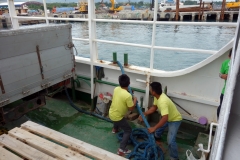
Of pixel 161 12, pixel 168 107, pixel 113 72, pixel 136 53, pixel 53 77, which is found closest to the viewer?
pixel 168 107

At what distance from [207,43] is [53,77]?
1253 cm

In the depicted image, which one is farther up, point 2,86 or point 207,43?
point 2,86

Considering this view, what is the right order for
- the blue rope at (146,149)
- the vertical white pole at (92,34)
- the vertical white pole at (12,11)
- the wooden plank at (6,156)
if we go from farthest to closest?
the vertical white pole at (12,11) < the vertical white pole at (92,34) < the blue rope at (146,149) < the wooden plank at (6,156)

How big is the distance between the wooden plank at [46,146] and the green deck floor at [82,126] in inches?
47.8

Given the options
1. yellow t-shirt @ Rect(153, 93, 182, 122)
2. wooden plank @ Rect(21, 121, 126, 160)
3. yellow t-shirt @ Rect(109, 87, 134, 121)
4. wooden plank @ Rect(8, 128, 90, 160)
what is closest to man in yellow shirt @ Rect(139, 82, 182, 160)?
yellow t-shirt @ Rect(153, 93, 182, 122)

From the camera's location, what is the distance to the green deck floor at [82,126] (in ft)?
11.2

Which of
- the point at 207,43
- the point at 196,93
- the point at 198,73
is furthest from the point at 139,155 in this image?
the point at 207,43

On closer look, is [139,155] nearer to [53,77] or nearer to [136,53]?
[53,77]

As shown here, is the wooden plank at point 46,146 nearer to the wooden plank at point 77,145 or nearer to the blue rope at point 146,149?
the wooden plank at point 77,145

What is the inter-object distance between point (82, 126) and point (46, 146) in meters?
1.66

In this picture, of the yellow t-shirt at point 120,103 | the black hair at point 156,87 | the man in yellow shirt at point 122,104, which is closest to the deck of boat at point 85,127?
the man in yellow shirt at point 122,104

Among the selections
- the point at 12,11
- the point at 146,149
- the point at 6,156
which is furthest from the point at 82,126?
the point at 12,11

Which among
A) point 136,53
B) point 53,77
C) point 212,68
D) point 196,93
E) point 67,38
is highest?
point 67,38

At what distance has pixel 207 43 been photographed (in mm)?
13578
